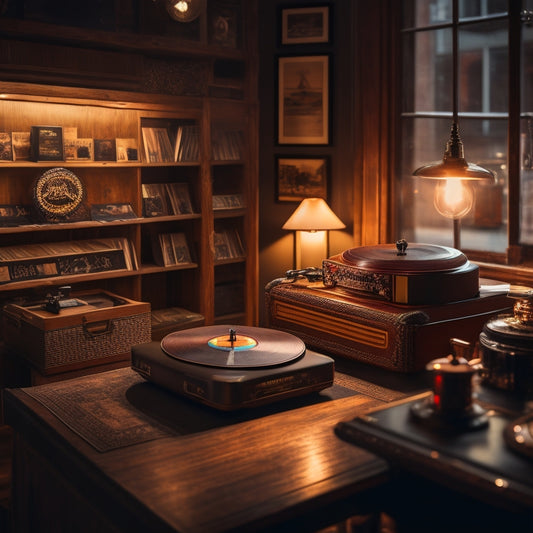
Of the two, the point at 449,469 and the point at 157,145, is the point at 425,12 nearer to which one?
the point at 157,145

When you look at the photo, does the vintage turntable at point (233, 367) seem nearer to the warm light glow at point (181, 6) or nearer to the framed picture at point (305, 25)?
the warm light glow at point (181, 6)

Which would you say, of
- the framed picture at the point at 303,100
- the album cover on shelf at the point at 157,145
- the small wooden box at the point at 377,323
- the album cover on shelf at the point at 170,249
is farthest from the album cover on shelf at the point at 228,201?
the small wooden box at the point at 377,323

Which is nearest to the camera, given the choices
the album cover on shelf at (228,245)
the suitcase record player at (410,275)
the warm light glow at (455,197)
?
the suitcase record player at (410,275)

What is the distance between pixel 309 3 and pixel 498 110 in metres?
1.48

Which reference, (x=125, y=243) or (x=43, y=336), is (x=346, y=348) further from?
(x=125, y=243)

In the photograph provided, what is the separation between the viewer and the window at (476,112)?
→ 12.4 feet

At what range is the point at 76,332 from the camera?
11.5 feet

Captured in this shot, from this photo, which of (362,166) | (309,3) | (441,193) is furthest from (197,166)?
(441,193)

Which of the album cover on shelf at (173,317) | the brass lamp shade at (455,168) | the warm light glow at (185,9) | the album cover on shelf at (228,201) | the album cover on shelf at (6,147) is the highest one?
the warm light glow at (185,9)

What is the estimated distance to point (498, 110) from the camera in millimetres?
3859

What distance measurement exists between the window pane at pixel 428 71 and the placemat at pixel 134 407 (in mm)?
2505

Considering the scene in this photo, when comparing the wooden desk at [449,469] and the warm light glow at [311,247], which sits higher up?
the warm light glow at [311,247]

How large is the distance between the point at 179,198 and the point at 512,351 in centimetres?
300

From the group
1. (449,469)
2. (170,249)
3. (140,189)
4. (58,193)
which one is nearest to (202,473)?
(449,469)
